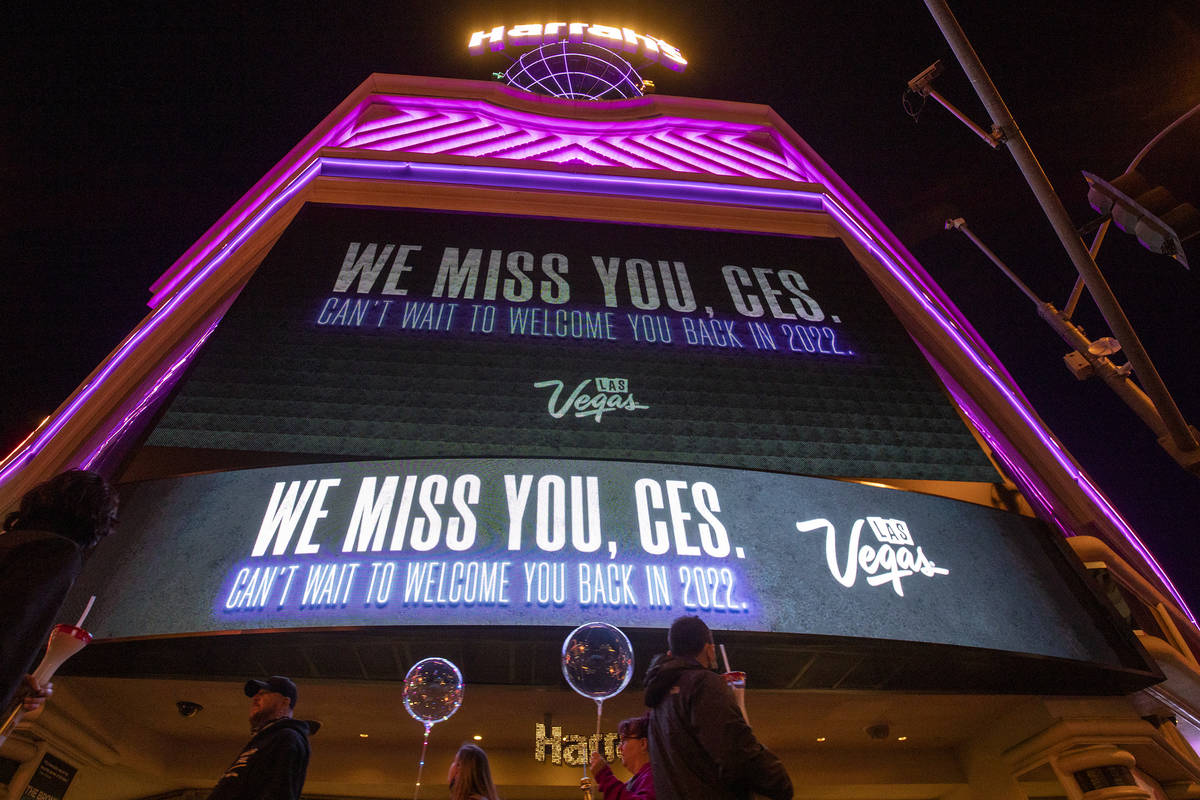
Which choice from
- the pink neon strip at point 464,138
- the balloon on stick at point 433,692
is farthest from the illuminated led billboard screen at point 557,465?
the pink neon strip at point 464,138

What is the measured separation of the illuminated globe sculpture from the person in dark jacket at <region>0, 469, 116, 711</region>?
15.5m

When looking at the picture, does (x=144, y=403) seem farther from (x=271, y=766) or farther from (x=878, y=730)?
(x=878, y=730)

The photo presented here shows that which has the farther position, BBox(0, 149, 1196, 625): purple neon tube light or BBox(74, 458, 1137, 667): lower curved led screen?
BBox(0, 149, 1196, 625): purple neon tube light

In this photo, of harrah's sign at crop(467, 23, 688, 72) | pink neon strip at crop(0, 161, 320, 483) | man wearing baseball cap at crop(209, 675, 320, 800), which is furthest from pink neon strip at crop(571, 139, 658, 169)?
man wearing baseball cap at crop(209, 675, 320, 800)

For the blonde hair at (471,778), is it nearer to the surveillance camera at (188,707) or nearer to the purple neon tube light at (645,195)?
the surveillance camera at (188,707)

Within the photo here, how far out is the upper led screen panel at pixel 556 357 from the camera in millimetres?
7031

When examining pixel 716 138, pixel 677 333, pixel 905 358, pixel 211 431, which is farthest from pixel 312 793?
pixel 716 138

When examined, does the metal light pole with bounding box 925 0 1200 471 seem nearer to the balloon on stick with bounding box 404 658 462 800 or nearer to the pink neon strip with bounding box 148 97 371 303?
the balloon on stick with bounding box 404 658 462 800

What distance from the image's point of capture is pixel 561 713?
655 centimetres

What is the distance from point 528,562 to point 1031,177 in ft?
18.3

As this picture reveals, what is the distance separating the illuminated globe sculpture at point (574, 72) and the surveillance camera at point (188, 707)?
14302 mm

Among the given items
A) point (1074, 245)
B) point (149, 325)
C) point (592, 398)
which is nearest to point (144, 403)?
point (149, 325)

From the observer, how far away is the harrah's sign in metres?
15.9

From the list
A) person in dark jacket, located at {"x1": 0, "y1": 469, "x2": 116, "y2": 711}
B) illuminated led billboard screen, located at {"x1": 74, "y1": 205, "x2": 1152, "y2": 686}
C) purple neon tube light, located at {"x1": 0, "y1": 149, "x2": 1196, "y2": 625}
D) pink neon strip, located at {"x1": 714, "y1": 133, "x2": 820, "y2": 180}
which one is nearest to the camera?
person in dark jacket, located at {"x1": 0, "y1": 469, "x2": 116, "y2": 711}
